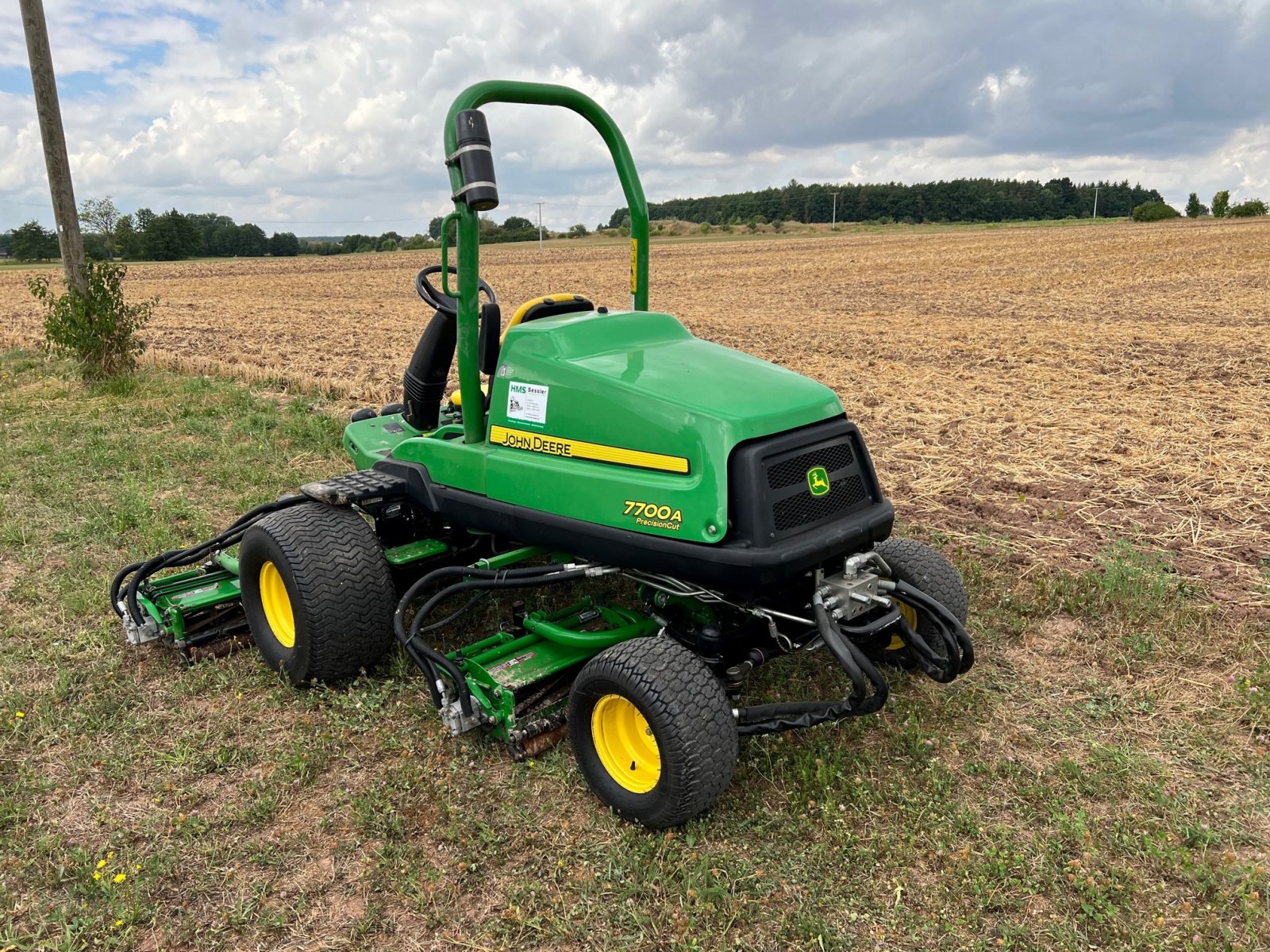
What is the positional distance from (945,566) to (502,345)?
6.83 ft

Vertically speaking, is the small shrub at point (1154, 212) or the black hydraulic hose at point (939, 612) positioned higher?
the small shrub at point (1154, 212)

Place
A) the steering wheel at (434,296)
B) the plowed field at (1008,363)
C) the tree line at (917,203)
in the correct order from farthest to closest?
the tree line at (917,203) → the plowed field at (1008,363) → the steering wheel at (434,296)

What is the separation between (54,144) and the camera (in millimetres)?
9930

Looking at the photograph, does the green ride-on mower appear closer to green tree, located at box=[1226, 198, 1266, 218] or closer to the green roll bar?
the green roll bar

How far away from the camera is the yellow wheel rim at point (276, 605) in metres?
4.00

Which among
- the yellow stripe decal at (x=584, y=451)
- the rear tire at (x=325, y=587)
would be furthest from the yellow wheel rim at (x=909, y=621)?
the rear tire at (x=325, y=587)

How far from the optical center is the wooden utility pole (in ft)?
31.8

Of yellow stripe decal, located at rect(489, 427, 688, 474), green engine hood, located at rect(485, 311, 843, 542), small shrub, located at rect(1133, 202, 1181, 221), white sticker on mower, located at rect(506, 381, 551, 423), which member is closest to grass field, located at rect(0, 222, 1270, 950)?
green engine hood, located at rect(485, 311, 843, 542)

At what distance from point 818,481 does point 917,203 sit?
102 meters

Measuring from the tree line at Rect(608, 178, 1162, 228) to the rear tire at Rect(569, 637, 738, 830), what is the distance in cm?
8796

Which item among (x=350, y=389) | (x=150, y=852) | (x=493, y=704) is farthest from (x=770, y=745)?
(x=350, y=389)

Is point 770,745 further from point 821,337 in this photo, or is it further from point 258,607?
point 821,337

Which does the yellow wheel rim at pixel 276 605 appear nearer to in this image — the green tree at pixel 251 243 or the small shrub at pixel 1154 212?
the green tree at pixel 251 243

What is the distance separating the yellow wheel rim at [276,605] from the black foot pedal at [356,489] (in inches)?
15.9
